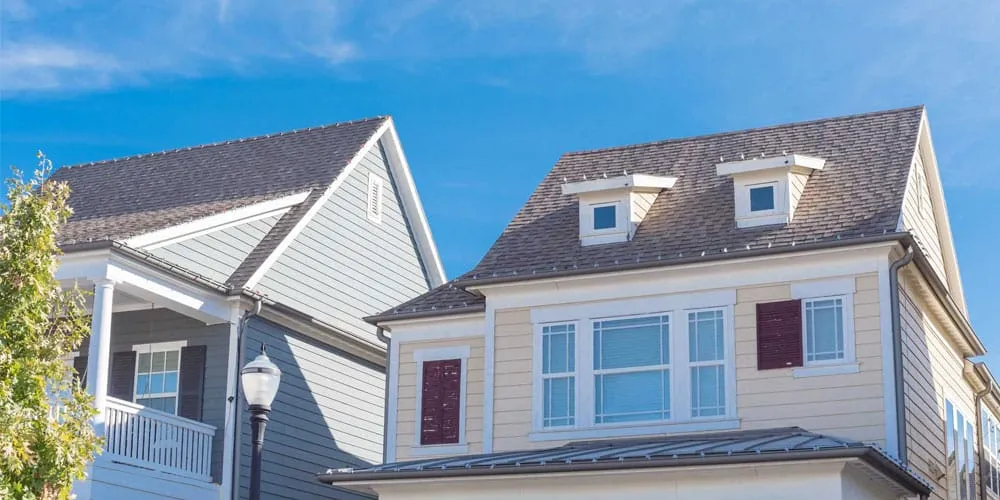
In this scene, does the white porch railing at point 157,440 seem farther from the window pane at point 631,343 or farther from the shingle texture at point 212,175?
the window pane at point 631,343

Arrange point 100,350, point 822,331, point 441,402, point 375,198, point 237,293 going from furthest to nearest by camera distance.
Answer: point 375,198 → point 237,293 → point 441,402 → point 100,350 → point 822,331

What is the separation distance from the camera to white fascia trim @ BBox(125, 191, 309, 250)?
20.4 meters

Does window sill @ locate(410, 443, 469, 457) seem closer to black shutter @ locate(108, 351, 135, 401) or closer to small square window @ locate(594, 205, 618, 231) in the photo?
small square window @ locate(594, 205, 618, 231)

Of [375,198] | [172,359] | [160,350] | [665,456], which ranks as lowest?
[665,456]

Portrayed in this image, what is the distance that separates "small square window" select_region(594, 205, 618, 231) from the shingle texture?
6725mm

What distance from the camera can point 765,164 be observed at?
18.8 metres

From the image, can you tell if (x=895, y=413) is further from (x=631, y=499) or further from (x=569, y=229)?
(x=569, y=229)

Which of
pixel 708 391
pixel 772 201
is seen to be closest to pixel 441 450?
pixel 708 391

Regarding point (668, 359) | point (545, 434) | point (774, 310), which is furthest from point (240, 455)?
point (774, 310)

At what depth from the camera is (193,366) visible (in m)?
21.6

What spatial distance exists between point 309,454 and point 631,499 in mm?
8642

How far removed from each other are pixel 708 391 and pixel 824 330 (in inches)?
66.9

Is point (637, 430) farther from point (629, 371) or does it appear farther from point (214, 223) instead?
point (214, 223)

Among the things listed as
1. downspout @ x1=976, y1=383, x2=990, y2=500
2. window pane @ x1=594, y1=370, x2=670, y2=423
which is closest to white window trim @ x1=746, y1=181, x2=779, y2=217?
window pane @ x1=594, y1=370, x2=670, y2=423
